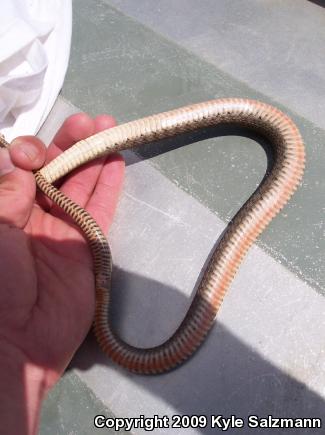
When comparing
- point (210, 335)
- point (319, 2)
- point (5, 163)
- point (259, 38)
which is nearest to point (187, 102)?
point (259, 38)

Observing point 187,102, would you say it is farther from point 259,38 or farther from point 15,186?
point 15,186

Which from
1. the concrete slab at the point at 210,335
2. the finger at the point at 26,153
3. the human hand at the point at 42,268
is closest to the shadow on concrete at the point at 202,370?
the concrete slab at the point at 210,335

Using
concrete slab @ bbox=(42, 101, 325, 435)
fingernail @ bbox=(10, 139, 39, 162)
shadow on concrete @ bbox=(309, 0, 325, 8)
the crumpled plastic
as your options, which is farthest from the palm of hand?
shadow on concrete @ bbox=(309, 0, 325, 8)

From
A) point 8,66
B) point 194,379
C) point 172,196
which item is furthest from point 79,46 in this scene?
point 194,379

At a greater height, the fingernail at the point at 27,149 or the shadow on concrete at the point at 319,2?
the shadow on concrete at the point at 319,2

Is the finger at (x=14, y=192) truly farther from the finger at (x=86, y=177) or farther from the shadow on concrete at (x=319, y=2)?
the shadow on concrete at (x=319, y=2)

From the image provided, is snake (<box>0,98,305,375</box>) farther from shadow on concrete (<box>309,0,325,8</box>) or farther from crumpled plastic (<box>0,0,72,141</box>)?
shadow on concrete (<box>309,0,325,8</box>)
